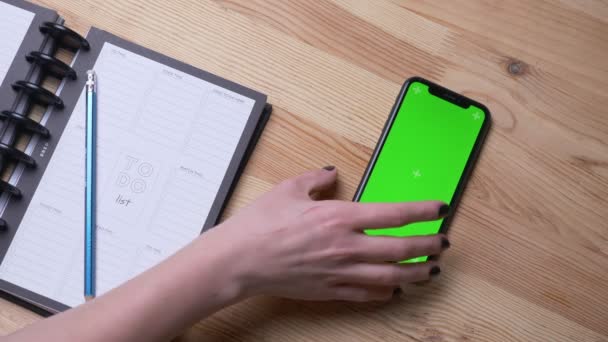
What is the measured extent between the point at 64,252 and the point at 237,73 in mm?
299

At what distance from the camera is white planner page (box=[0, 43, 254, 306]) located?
670 millimetres

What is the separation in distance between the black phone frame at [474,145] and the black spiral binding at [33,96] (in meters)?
0.38

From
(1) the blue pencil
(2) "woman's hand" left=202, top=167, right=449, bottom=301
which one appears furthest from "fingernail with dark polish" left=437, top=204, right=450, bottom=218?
(1) the blue pencil

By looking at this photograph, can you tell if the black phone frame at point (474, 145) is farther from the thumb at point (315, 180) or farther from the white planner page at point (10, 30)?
the white planner page at point (10, 30)

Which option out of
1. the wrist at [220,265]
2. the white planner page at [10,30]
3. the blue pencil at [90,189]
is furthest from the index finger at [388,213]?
the white planner page at [10,30]

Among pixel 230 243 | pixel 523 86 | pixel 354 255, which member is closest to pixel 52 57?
pixel 230 243

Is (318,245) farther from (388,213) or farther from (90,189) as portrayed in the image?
(90,189)

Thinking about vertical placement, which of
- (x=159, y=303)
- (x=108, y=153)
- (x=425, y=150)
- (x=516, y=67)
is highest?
(x=516, y=67)

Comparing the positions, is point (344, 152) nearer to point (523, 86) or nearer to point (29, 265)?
point (523, 86)

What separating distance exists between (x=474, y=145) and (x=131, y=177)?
1.36 ft

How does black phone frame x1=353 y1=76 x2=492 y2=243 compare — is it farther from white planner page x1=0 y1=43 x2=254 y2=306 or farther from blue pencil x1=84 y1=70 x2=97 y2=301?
blue pencil x1=84 y1=70 x2=97 y2=301

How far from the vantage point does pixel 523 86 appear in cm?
71

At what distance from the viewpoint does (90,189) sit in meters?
0.68

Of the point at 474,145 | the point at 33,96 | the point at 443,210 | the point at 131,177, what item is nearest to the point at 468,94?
the point at 474,145
